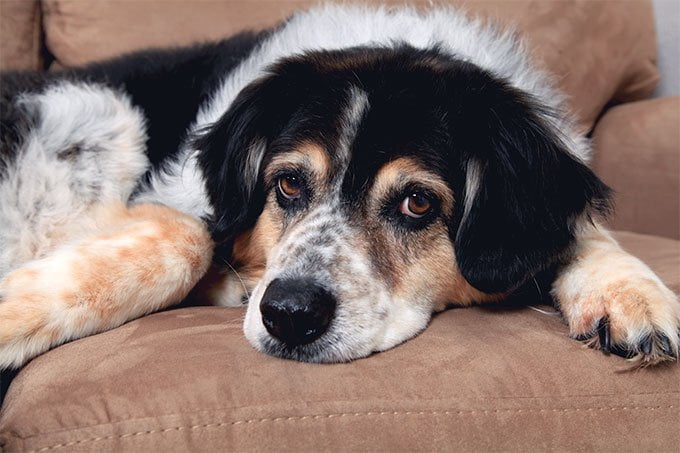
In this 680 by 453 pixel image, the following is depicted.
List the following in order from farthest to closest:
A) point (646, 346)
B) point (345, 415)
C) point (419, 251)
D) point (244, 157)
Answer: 1. point (244, 157)
2. point (419, 251)
3. point (646, 346)
4. point (345, 415)

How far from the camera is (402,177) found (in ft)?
5.82

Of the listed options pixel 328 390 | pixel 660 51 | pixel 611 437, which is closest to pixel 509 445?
pixel 611 437

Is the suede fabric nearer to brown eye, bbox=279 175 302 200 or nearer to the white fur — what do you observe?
the white fur

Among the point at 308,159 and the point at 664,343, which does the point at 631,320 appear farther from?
the point at 308,159

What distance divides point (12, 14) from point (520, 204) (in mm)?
2434

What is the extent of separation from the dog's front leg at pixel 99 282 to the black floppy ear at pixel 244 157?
0.31 feet

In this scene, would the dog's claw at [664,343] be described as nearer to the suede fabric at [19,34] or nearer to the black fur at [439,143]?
the black fur at [439,143]

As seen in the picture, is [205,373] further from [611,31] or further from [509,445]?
A: [611,31]

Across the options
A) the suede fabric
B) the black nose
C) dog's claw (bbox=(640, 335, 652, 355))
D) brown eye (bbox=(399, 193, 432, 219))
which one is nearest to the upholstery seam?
dog's claw (bbox=(640, 335, 652, 355))

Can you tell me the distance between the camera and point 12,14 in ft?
9.95

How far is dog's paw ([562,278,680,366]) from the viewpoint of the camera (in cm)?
151

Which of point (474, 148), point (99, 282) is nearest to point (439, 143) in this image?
point (474, 148)

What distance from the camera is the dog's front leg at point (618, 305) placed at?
59.6 inches

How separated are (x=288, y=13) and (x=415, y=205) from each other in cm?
177
